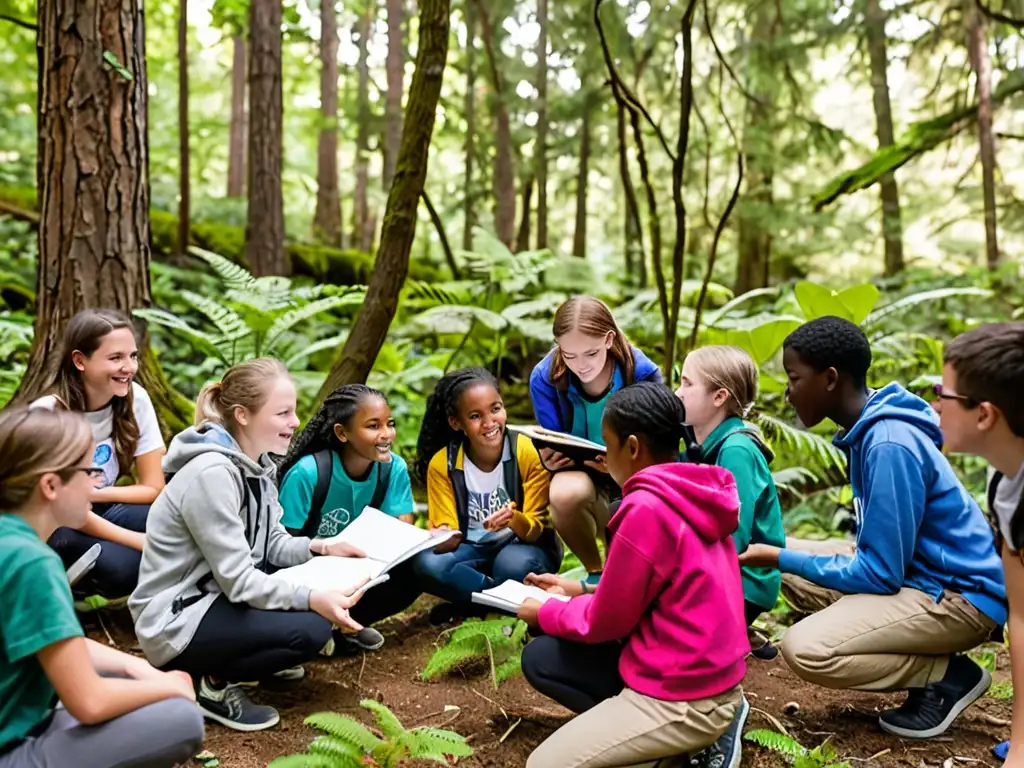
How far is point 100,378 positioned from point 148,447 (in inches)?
17.7

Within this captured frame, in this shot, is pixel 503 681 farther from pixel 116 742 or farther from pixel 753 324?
pixel 753 324

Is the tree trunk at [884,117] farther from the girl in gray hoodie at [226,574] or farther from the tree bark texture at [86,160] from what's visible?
the girl in gray hoodie at [226,574]

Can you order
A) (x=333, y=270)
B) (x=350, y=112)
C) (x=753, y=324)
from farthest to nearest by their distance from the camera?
(x=350, y=112) < (x=333, y=270) < (x=753, y=324)

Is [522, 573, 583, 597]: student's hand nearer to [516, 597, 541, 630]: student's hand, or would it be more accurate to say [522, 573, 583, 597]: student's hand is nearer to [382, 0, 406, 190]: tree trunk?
[516, 597, 541, 630]: student's hand

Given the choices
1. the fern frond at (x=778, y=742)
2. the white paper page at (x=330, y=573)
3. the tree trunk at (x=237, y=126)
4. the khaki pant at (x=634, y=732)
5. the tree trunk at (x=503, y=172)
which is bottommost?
the fern frond at (x=778, y=742)

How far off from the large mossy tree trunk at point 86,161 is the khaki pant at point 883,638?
3.83 metres

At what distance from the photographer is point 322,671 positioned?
353 centimetres

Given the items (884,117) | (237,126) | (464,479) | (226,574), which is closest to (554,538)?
(464,479)

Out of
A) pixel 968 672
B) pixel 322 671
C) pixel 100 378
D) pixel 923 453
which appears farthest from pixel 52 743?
pixel 968 672

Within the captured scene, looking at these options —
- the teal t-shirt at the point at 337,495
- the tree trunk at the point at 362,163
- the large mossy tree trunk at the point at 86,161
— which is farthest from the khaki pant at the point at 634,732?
the tree trunk at the point at 362,163

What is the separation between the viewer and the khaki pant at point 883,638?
Result: 2.83m

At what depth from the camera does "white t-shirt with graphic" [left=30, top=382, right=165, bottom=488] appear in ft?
12.3

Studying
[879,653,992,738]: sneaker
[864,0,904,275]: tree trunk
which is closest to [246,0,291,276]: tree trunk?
[879,653,992,738]: sneaker

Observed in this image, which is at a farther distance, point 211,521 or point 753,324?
point 753,324
